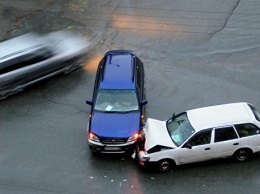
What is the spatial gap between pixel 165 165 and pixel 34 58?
7225mm

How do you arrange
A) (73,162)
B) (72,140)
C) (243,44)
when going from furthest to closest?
(243,44) → (72,140) → (73,162)

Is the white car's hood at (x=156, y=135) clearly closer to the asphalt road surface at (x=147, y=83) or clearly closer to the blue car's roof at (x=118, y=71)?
the asphalt road surface at (x=147, y=83)

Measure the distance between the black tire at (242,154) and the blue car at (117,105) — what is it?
9.78 ft

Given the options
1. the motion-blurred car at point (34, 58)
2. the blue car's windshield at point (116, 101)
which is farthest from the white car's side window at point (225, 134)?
the motion-blurred car at point (34, 58)

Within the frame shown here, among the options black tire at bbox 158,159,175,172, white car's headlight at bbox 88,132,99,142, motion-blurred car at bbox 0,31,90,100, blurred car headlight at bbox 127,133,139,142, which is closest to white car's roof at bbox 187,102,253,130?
black tire at bbox 158,159,175,172

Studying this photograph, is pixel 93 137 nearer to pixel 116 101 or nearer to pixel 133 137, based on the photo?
pixel 133 137

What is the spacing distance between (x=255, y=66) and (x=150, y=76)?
428cm

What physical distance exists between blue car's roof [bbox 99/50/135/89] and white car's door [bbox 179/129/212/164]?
10.5ft

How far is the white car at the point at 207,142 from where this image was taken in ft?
46.4

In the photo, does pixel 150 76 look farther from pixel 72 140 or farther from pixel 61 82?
pixel 72 140

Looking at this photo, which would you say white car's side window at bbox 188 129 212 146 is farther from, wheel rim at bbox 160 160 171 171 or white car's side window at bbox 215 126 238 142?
wheel rim at bbox 160 160 171 171

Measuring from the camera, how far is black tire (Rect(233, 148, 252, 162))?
14391mm

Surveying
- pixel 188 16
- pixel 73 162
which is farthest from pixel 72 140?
pixel 188 16

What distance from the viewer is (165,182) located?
14070 millimetres
